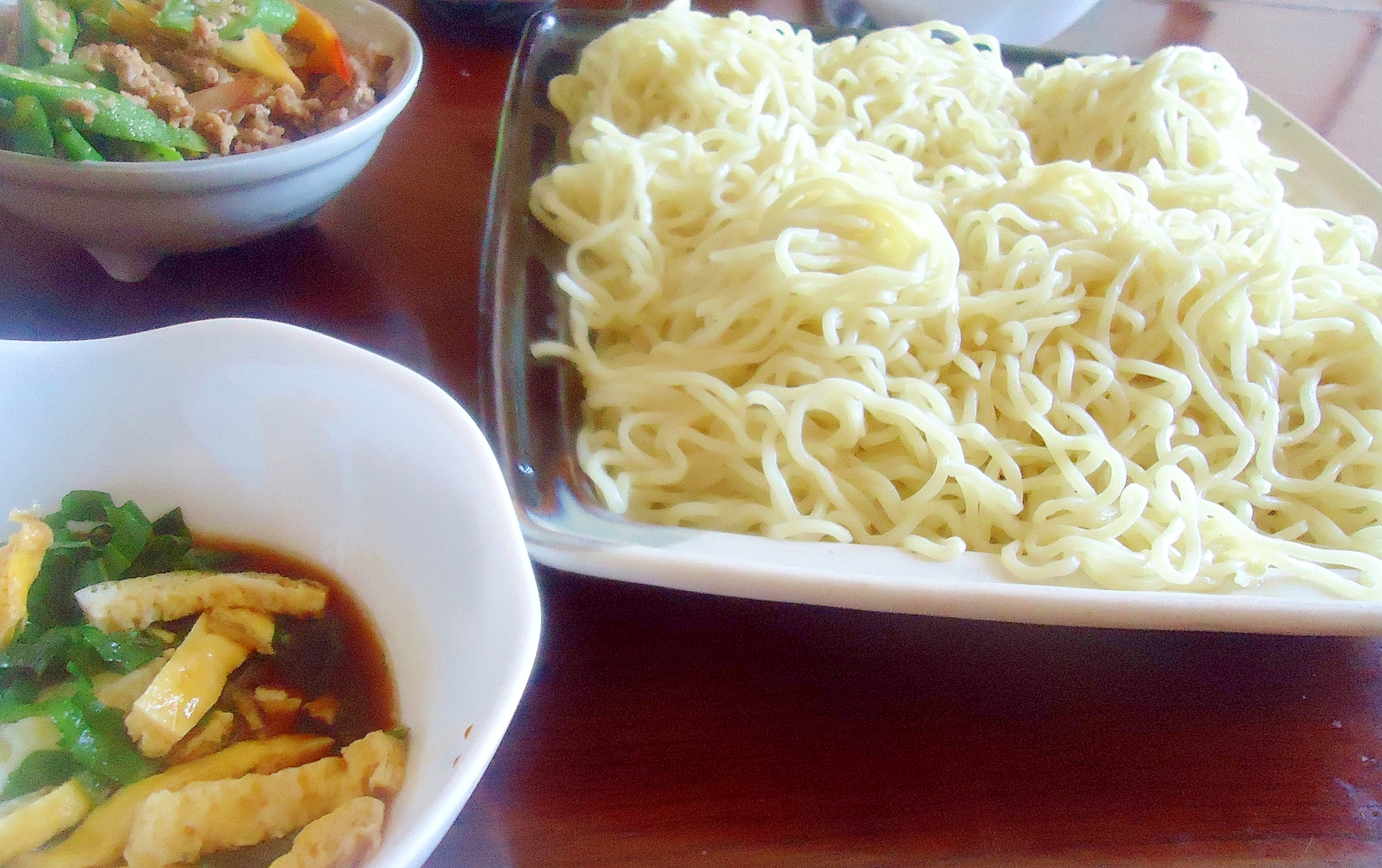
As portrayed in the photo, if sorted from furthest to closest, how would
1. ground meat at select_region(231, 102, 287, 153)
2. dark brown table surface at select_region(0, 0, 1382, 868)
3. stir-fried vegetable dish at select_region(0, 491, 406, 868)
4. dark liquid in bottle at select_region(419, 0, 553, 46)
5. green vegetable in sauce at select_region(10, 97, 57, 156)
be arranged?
dark liquid in bottle at select_region(419, 0, 553, 46) < ground meat at select_region(231, 102, 287, 153) < green vegetable in sauce at select_region(10, 97, 57, 156) < dark brown table surface at select_region(0, 0, 1382, 868) < stir-fried vegetable dish at select_region(0, 491, 406, 868)

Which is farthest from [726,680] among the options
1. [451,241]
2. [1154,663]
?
[451,241]

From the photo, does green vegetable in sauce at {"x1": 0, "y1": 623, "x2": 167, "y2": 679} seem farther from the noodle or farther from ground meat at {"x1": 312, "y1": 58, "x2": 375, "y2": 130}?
ground meat at {"x1": 312, "y1": 58, "x2": 375, "y2": 130}

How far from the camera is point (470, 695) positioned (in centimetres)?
42

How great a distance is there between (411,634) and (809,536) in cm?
35

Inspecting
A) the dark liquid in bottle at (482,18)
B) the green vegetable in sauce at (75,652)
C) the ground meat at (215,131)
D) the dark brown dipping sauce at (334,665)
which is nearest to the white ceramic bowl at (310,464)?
the dark brown dipping sauce at (334,665)

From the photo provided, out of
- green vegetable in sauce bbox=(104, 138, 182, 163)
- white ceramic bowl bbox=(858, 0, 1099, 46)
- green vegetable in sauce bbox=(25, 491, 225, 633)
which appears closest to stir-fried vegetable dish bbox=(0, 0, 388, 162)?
green vegetable in sauce bbox=(104, 138, 182, 163)

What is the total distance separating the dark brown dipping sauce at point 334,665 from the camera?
1.63 ft

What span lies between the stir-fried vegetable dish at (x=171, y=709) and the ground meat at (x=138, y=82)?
45 cm

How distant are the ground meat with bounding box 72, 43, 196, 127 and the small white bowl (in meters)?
0.08

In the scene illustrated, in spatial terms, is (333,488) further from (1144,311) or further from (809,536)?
(1144,311)

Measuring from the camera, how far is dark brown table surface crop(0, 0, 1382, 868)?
565mm

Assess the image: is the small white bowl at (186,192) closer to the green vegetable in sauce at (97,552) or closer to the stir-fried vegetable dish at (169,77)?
the stir-fried vegetable dish at (169,77)

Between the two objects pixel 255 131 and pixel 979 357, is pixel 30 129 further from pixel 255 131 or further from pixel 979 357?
pixel 979 357

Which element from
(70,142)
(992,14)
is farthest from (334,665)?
(992,14)
